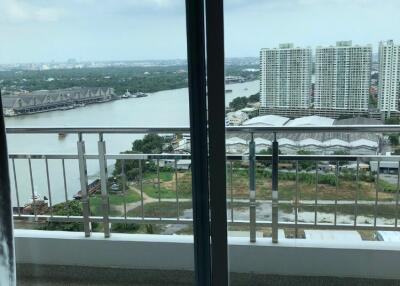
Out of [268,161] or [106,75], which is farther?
[268,161]

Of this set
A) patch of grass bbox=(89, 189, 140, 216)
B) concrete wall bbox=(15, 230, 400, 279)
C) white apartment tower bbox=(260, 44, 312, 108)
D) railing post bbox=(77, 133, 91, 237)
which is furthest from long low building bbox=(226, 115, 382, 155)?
railing post bbox=(77, 133, 91, 237)

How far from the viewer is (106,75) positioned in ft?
6.64

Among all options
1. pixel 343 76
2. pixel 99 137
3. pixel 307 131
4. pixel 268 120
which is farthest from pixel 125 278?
pixel 343 76

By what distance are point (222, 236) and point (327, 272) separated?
870 mm

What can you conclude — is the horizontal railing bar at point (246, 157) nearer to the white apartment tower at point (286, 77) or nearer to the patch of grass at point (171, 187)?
the patch of grass at point (171, 187)

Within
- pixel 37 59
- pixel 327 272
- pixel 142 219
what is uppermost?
pixel 37 59

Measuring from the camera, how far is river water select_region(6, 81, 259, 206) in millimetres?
1919

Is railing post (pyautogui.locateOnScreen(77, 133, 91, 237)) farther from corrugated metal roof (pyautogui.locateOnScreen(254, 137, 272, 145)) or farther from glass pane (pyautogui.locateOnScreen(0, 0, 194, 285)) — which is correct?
corrugated metal roof (pyautogui.locateOnScreen(254, 137, 272, 145))

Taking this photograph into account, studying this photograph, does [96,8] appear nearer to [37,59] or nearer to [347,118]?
[37,59]

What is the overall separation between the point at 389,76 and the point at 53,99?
5.72 feet

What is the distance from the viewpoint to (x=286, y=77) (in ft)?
6.44

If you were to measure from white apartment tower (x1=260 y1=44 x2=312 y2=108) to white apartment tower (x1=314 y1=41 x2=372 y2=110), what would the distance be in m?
0.05

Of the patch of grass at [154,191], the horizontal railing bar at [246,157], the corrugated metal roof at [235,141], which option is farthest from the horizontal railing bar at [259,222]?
the corrugated metal roof at [235,141]

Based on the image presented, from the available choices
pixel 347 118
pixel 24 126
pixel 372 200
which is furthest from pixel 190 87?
pixel 372 200
